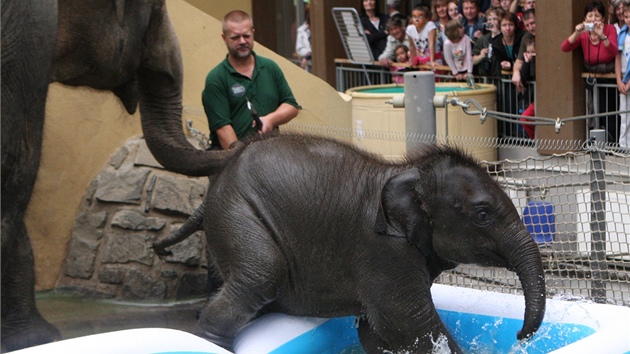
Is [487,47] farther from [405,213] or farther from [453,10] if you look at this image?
[405,213]

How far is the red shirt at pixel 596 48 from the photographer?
30.2ft

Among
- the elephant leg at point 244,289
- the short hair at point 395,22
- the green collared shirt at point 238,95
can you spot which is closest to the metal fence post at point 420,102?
the green collared shirt at point 238,95

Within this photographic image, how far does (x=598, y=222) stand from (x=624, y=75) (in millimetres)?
3340

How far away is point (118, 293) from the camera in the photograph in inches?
331

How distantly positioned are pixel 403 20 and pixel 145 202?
5.04m

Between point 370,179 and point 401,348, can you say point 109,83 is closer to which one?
point 370,179

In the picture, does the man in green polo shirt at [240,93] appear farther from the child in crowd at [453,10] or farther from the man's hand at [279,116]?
the child in crowd at [453,10]

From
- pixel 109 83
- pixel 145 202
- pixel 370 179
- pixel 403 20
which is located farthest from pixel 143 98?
pixel 403 20

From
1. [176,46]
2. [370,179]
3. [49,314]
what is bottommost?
[49,314]

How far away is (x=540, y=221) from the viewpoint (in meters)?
6.47

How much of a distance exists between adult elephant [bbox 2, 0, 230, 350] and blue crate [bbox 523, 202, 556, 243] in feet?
6.03

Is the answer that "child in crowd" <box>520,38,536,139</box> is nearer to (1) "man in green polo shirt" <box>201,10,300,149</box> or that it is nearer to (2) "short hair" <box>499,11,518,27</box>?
(2) "short hair" <box>499,11,518,27</box>

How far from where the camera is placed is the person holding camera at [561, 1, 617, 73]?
9.20m

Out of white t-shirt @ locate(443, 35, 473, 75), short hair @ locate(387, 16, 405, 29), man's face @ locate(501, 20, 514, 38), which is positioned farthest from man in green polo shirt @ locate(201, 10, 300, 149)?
short hair @ locate(387, 16, 405, 29)
